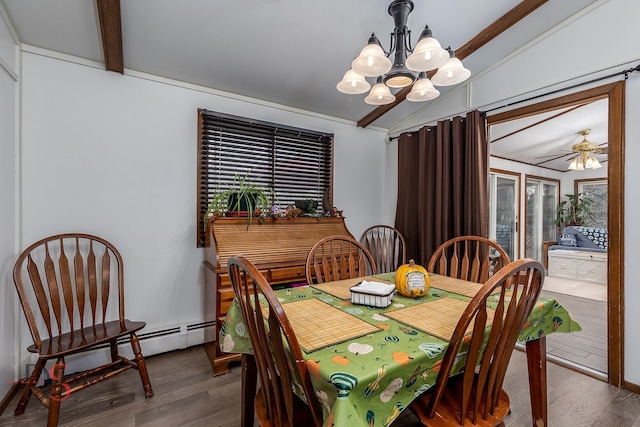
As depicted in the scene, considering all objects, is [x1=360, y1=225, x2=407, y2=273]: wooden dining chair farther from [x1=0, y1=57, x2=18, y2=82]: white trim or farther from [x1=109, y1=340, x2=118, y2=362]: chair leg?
[x1=0, y1=57, x2=18, y2=82]: white trim

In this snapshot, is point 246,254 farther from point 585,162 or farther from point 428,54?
point 585,162

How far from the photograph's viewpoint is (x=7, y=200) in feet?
6.09

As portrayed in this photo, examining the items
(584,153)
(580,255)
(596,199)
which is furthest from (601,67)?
(596,199)

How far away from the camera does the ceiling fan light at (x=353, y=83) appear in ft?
5.34

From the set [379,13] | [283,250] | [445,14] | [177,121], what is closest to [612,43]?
[445,14]

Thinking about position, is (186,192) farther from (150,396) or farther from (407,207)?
(407,207)

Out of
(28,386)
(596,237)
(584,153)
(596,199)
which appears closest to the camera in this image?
(28,386)

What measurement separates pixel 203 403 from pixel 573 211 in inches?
271

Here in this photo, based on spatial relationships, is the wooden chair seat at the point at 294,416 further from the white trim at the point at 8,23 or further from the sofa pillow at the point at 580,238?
the sofa pillow at the point at 580,238

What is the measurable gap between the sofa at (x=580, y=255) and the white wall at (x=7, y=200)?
22.4ft

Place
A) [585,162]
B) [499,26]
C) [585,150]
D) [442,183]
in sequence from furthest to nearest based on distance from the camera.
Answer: [585,162] → [585,150] → [442,183] → [499,26]

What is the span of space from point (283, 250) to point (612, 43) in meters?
2.69

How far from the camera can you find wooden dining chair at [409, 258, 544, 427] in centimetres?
92

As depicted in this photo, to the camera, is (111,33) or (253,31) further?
(253,31)
